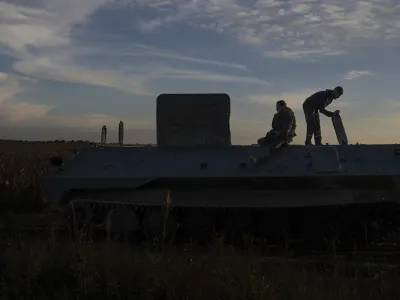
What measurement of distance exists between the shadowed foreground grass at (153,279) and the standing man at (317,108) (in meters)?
5.22

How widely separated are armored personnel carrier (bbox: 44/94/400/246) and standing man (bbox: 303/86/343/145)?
112 cm

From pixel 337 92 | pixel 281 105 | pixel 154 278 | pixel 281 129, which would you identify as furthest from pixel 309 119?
pixel 154 278

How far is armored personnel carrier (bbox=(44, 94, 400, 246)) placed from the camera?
1078 cm

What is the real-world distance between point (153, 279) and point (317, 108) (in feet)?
22.8

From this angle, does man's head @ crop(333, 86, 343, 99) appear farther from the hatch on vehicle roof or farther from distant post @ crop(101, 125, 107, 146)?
distant post @ crop(101, 125, 107, 146)

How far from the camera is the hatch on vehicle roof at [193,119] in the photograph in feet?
37.8

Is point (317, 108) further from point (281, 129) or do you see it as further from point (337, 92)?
point (281, 129)

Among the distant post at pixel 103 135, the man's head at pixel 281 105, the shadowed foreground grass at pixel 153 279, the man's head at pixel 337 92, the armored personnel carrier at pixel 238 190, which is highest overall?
the man's head at pixel 337 92

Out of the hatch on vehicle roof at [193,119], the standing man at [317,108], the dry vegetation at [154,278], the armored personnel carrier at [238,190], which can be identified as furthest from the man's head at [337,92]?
the dry vegetation at [154,278]

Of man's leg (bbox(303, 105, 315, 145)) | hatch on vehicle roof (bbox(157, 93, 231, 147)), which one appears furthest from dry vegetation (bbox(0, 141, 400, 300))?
man's leg (bbox(303, 105, 315, 145))

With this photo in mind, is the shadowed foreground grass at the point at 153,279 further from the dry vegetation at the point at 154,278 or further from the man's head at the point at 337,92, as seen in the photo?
the man's head at the point at 337,92

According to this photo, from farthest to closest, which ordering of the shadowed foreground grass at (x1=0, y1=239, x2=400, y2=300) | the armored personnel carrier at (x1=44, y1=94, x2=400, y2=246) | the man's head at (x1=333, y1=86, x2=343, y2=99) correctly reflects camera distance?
1. the man's head at (x1=333, y1=86, x2=343, y2=99)
2. the armored personnel carrier at (x1=44, y1=94, x2=400, y2=246)
3. the shadowed foreground grass at (x1=0, y1=239, x2=400, y2=300)

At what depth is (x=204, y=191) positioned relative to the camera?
10938 millimetres

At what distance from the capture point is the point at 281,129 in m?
11.7
